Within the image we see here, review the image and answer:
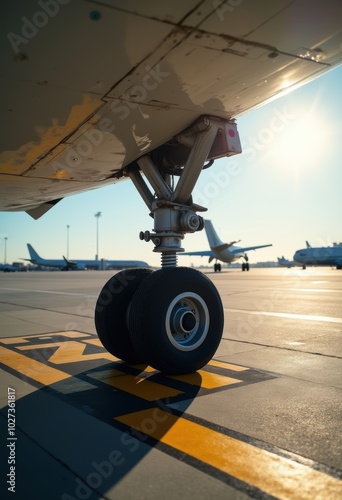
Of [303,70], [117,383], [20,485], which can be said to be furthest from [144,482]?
[303,70]

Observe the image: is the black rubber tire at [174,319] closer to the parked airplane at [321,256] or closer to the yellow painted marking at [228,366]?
the yellow painted marking at [228,366]

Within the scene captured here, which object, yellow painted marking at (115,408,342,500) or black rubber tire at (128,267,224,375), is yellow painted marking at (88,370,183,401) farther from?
yellow painted marking at (115,408,342,500)

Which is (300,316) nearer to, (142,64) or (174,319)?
(174,319)

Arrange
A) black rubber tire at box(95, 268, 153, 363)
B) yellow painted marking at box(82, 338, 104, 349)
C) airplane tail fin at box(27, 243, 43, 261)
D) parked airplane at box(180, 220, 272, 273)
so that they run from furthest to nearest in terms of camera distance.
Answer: airplane tail fin at box(27, 243, 43, 261)
parked airplane at box(180, 220, 272, 273)
yellow painted marking at box(82, 338, 104, 349)
black rubber tire at box(95, 268, 153, 363)

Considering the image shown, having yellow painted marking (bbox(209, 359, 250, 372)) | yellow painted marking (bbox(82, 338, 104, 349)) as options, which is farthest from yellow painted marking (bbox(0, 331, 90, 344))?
yellow painted marking (bbox(209, 359, 250, 372))

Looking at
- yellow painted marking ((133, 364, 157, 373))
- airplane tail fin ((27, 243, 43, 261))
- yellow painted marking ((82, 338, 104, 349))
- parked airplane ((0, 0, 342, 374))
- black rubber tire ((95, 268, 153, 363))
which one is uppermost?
airplane tail fin ((27, 243, 43, 261))

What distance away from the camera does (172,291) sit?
11.8 feet

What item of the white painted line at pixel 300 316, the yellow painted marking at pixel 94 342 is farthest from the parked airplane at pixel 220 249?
the yellow painted marking at pixel 94 342

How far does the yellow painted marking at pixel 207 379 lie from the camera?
346 cm

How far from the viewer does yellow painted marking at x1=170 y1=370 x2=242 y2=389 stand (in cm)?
346

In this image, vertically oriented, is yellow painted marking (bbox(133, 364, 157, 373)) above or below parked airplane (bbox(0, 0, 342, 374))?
below

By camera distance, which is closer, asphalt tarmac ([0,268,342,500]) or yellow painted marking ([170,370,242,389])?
asphalt tarmac ([0,268,342,500])

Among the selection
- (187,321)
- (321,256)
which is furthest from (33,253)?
(187,321)

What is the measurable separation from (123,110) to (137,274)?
1794 millimetres
